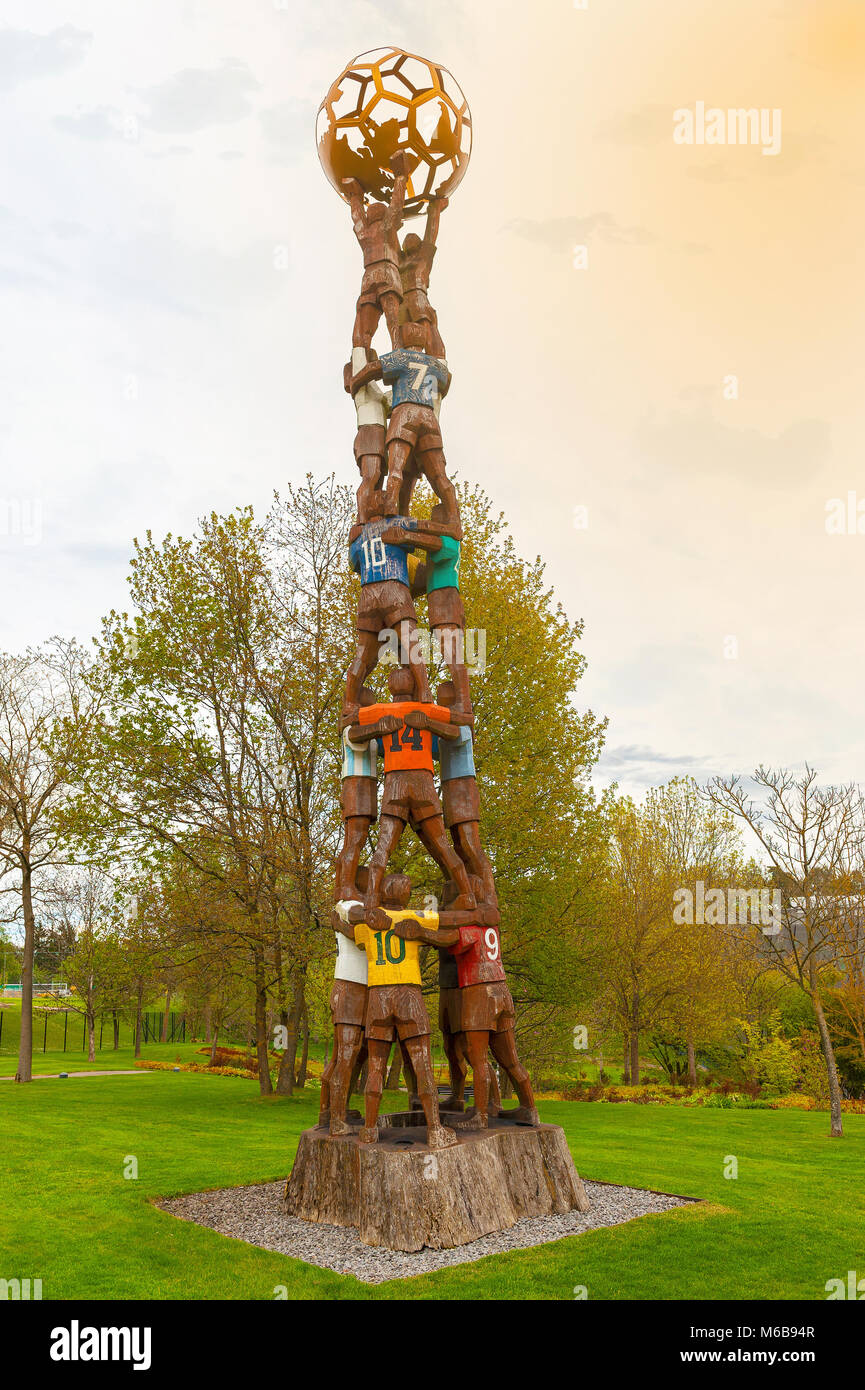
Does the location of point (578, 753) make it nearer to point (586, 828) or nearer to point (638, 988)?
point (586, 828)

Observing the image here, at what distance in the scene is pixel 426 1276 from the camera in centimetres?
688

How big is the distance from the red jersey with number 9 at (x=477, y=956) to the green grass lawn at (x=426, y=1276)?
249 centimetres

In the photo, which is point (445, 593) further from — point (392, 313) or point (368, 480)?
point (392, 313)

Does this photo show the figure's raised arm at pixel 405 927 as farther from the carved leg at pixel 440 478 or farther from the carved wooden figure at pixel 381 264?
the carved wooden figure at pixel 381 264

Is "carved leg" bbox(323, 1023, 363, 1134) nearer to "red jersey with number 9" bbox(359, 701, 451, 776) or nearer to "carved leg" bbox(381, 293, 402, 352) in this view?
"red jersey with number 9" bbox(359, 701, 451, 776)

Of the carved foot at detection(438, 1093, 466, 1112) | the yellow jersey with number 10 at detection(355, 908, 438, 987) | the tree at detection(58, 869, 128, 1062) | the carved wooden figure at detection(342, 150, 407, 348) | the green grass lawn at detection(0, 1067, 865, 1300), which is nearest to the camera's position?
the green grass lawn at detection(0, 1067, 865, 1300)

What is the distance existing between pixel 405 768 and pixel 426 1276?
456 cm

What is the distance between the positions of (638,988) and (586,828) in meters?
9.18

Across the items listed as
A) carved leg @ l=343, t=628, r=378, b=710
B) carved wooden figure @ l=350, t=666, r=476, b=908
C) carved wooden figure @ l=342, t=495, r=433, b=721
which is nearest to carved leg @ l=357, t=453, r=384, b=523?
carved wooden figure @ l=342, t=495, r=433, b=721

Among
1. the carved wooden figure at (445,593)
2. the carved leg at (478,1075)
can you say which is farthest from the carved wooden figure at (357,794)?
the carved leg at (478,1075)

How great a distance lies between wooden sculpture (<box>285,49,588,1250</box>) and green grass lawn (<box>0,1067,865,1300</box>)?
0.94m

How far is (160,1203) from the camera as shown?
965cm

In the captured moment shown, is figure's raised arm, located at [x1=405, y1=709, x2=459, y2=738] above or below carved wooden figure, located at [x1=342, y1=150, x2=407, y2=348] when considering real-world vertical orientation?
below

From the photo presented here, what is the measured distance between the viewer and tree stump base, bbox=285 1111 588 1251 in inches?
304
